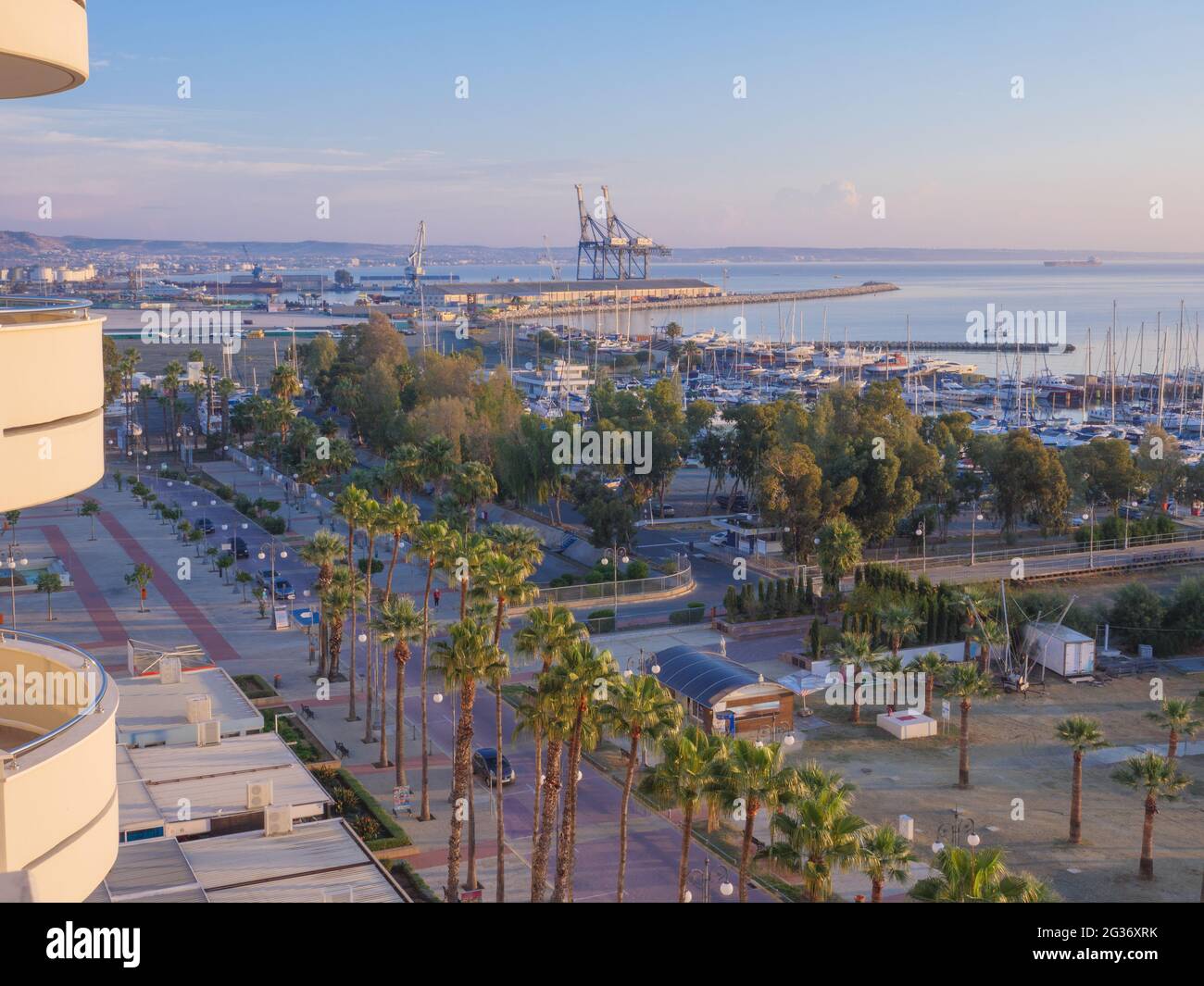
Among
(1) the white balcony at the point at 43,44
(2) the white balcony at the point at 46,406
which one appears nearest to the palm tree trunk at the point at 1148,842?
(2) the white balcony at the point at 46,406

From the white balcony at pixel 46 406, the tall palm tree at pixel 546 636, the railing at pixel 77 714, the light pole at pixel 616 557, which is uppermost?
the white balcony at pixel 46 406

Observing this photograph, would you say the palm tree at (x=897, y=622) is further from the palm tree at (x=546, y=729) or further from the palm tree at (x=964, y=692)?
the palm tree at (x=546, y=729)

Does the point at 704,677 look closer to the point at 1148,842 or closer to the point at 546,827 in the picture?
the point at 1148,842

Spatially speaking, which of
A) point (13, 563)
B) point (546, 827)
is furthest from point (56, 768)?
point (13, 563)

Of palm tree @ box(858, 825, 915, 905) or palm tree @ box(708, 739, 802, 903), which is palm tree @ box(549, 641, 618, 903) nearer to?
palm tree @ box(708, 739, 802, 903)
